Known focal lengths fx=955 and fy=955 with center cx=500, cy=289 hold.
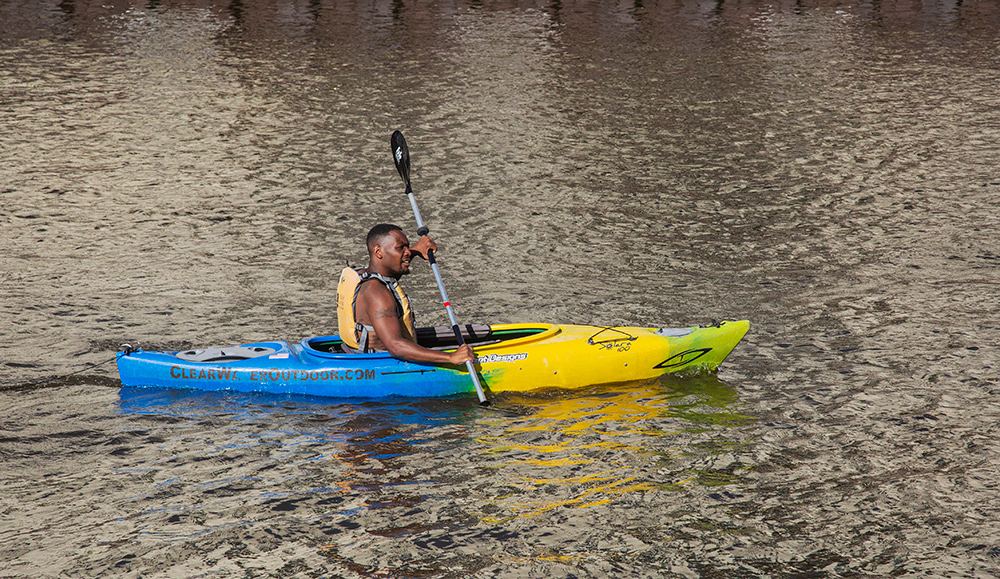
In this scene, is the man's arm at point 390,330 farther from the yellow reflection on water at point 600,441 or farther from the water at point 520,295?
the yellow reflection on water at point 600,441

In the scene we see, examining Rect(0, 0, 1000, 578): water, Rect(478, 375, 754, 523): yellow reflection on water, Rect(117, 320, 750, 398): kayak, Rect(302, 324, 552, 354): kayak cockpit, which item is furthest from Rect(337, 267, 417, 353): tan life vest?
Rect(478, 375, 754, 523): yellow reflection on water

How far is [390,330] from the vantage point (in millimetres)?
6250

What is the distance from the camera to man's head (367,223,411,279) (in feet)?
20.7

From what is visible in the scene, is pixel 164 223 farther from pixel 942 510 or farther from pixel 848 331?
pixel 942 510

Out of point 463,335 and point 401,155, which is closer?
point 463,335

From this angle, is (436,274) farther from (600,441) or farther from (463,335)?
(600,441)

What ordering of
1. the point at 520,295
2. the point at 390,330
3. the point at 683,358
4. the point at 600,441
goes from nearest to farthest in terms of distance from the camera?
the point at 600,441
the point at 390,330
the point at 683,358
the point at 520,295

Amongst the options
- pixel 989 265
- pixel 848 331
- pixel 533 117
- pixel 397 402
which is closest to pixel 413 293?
pixel 397 402

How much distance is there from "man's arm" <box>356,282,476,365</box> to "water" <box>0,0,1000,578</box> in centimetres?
37

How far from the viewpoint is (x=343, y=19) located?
2303cm

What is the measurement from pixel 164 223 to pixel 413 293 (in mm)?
3422

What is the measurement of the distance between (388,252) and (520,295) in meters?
2.44

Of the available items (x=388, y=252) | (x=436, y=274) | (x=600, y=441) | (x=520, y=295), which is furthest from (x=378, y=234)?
(x=520, y=295)

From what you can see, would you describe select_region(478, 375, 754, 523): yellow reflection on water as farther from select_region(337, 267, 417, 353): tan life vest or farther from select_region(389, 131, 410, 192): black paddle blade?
select_region(389, 131, 410, 192): black paddle blade
